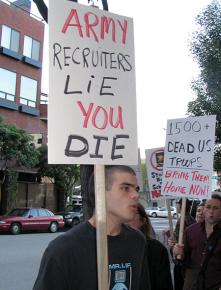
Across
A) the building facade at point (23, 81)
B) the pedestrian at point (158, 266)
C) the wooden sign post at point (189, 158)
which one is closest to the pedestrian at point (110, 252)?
the pedestrian at point (158, 266)

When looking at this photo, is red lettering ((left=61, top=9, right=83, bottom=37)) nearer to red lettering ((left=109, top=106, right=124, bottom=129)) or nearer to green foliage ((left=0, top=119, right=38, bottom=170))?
red lettering ((left=109, top=106, right=124, bottom=129))

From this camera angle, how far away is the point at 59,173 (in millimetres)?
33344

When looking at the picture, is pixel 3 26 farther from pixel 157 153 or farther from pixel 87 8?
pixel 87 8

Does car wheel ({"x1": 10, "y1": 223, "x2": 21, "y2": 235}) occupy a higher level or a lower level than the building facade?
lower

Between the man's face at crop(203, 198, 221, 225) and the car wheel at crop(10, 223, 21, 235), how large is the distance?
21043 mm

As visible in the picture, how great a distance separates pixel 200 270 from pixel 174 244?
51cm

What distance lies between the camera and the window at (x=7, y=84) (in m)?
32.6

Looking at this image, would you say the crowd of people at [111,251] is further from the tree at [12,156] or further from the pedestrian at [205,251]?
the tree at [12,156]

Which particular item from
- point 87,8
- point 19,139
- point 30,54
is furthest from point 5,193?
point 87,8

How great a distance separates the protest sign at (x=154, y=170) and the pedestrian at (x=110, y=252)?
3222 millimetres

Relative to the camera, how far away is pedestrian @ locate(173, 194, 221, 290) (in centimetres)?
530

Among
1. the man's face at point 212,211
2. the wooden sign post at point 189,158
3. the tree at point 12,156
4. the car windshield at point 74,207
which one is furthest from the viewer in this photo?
the car windshield at point 74,207

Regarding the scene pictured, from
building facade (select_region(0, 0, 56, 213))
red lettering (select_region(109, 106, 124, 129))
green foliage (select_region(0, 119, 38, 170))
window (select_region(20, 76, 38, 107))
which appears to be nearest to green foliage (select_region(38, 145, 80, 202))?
building facade (select_region(0, 0, 56, 213))

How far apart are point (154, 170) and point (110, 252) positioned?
12.1ft
